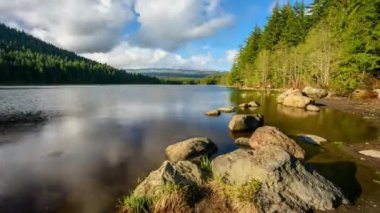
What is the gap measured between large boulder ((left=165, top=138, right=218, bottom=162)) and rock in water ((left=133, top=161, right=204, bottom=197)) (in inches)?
150

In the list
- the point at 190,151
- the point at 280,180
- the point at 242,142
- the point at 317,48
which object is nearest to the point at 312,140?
the point at 242,142

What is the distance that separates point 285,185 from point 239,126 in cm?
1202

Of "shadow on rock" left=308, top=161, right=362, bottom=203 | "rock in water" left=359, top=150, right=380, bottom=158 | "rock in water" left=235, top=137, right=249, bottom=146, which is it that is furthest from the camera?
"rock in water" left=235, top=137, right=249, bottom=146

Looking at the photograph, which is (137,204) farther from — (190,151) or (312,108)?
(312,108)

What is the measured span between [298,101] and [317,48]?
25520 millimetres

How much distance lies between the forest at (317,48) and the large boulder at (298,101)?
11.0 meters

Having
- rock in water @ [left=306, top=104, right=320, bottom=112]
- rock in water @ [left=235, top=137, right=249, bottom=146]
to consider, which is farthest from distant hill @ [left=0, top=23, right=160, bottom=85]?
rock in water @ [left=235, top=137, right=249, bottom=146]

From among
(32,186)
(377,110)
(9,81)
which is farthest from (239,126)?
(9,81)

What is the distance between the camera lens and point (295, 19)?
71938 millimetres

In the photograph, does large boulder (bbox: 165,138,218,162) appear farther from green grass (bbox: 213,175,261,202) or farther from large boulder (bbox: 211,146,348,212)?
green grass (bbox: 213,175,261,202)

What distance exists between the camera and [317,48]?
2237 inches

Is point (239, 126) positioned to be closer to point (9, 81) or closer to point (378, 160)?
point (378, 160)

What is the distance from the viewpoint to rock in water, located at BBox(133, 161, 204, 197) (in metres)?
8.73

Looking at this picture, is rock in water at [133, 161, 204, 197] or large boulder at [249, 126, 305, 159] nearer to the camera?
rock in water at [133, 161, 204, 197]
